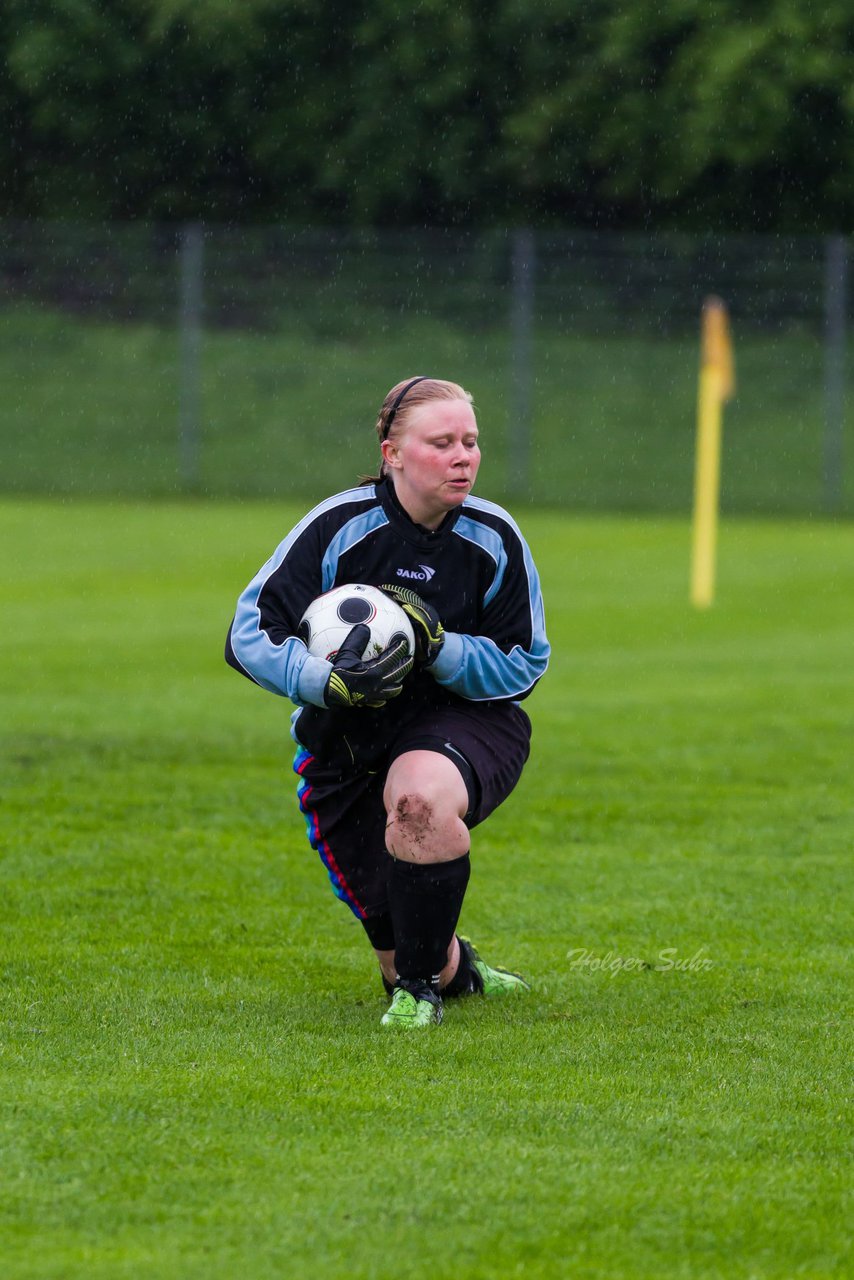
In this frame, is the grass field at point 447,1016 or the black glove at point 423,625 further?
the black glove at point 423,625

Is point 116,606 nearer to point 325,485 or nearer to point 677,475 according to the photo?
point 325,485

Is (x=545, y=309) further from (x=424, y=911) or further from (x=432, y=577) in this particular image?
(x=424, y=911)

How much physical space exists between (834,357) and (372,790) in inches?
836

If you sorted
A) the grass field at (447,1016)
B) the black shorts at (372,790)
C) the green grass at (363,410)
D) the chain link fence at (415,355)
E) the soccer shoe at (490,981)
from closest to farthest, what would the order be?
the grass field at (447,1016), the black shorts at (372,790), the soccer shoe at (490,981), the chain link fence at (415,355), the green grass at (363,410)

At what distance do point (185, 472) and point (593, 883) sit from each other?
19.1 meters

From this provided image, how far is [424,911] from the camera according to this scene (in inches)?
175

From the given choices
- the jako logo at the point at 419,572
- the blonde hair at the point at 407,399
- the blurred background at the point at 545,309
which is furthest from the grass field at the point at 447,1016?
the blurred background at the point at 545,309

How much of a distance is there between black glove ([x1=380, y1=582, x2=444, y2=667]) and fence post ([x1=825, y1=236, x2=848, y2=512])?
20.7 m

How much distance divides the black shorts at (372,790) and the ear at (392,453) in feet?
1.99

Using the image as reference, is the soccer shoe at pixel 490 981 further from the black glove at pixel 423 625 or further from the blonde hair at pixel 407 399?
the blonde hair at pixel 407 399

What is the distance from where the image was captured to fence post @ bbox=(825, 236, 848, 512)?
24531mm

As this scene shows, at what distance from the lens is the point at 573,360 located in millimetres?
26016

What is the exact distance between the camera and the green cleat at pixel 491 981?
4773 millimetres

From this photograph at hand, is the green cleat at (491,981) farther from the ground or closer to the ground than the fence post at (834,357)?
closer to the ground
